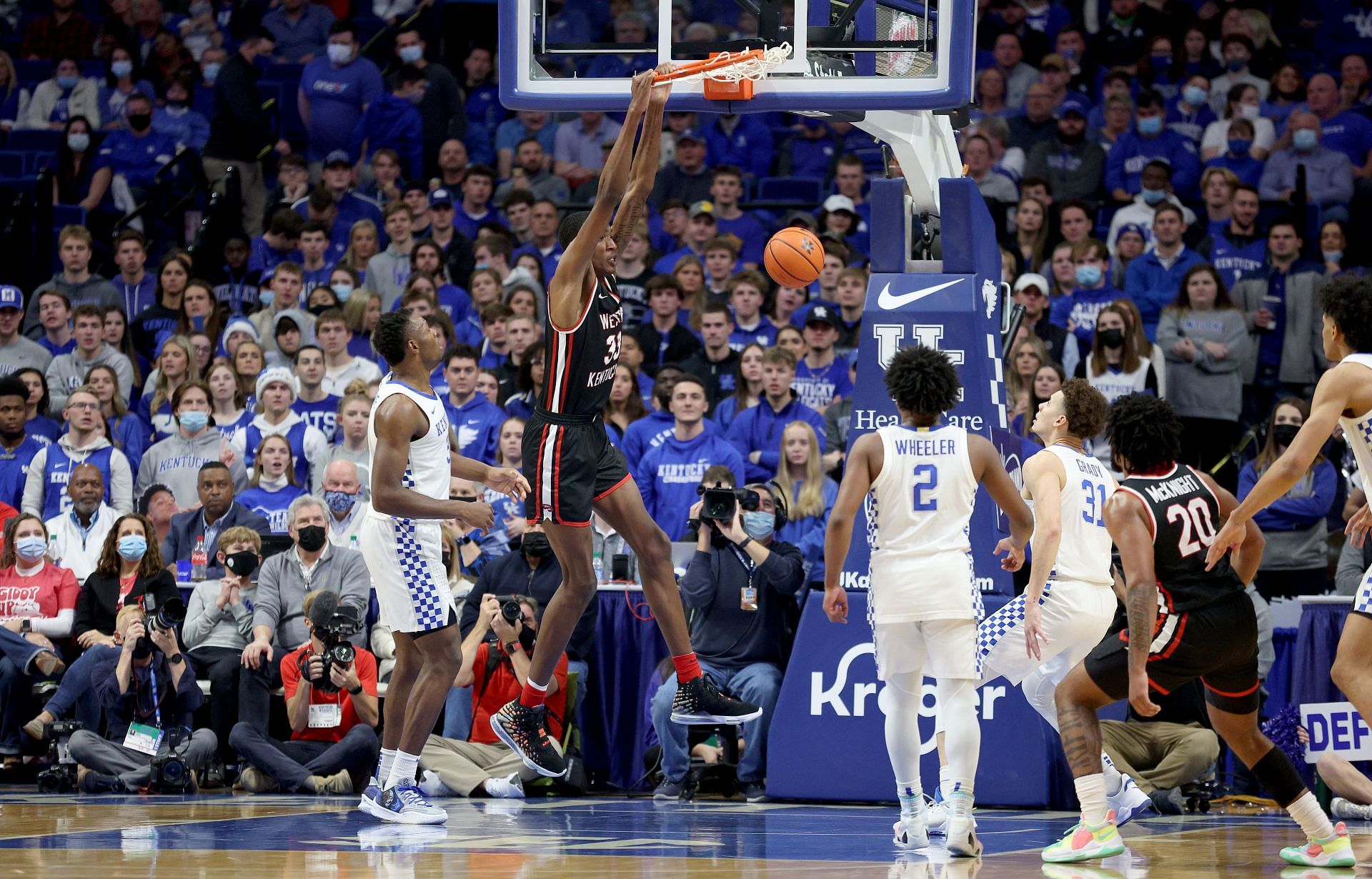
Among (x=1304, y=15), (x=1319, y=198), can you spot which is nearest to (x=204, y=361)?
(x=1319, y=198)

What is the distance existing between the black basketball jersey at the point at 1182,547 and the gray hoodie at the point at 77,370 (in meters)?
10.2

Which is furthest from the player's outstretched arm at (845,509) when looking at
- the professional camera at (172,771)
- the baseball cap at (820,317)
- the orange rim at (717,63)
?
the baseball cap at (820,317)

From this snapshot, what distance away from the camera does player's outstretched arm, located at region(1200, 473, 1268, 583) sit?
7.71m

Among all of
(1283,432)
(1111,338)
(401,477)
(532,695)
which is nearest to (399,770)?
(532,695)

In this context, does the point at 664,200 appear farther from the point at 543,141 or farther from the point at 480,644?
the point at 480,644

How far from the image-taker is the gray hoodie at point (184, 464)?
1380cm

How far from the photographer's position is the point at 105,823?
9250 millimetres

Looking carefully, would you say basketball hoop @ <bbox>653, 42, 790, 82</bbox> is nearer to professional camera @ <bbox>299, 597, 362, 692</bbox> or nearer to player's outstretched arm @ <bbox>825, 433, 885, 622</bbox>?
player's outstretched arm @ <bbox>825, 433, 885, 622</bbox>

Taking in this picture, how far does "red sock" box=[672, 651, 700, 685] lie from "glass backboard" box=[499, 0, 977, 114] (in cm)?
277

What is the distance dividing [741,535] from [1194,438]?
465 cm

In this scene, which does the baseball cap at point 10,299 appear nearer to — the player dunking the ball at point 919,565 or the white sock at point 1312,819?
the player dunking the ball at point 919,565

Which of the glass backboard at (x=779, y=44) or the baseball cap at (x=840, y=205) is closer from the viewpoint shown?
the glass backboard at (x=779, y=44)

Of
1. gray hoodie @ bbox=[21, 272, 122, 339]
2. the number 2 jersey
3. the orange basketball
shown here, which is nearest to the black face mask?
the orange basketball

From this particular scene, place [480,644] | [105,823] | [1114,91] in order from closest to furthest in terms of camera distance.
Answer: [105,823]
[480,644]
[1114,91]
